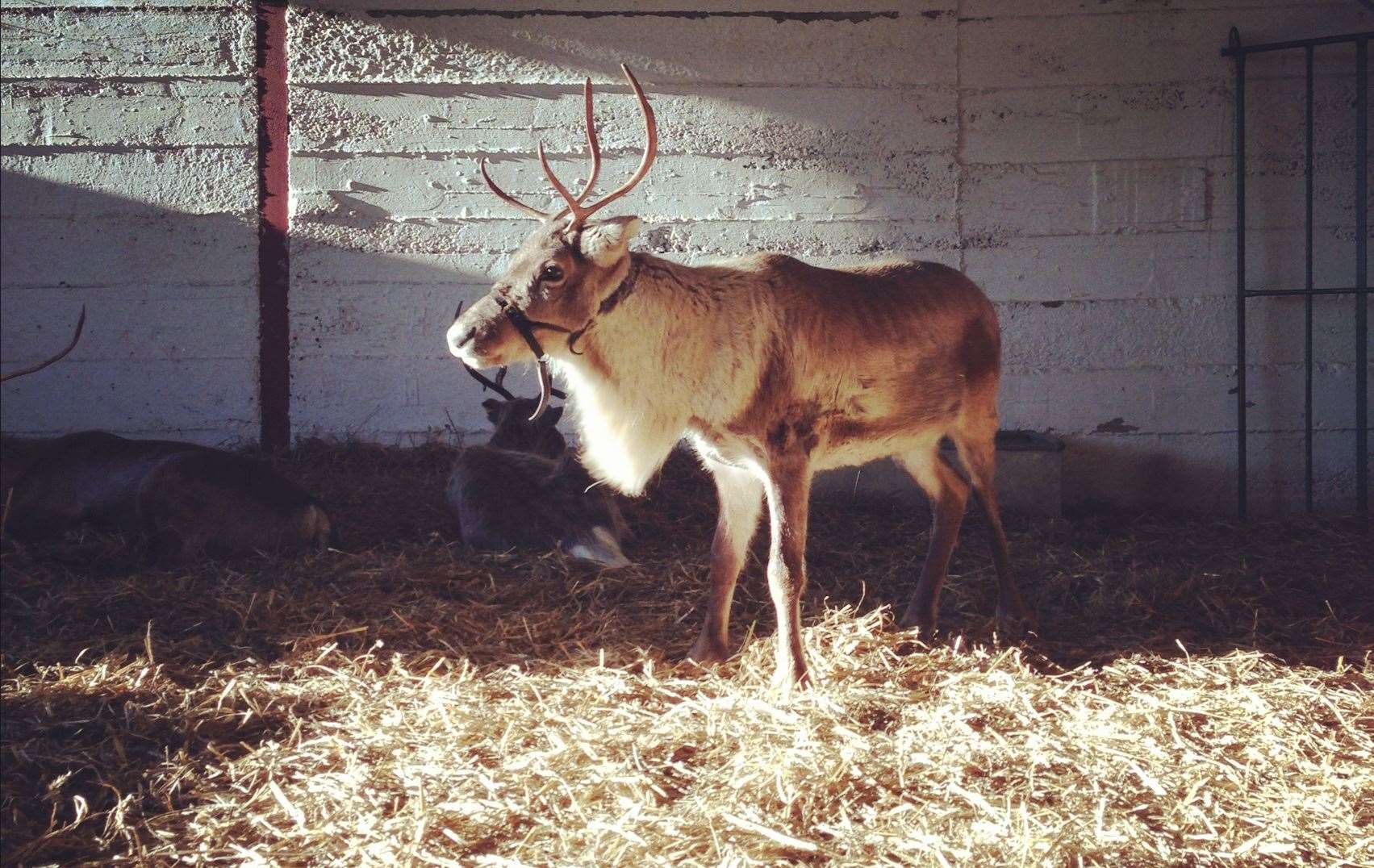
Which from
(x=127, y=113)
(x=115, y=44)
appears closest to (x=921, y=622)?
(x=127, y=113)

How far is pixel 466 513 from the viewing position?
16.9 ft

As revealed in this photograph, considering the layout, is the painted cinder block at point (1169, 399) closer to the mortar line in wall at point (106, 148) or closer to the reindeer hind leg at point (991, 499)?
the reindeer hind leg at point (991, 499)

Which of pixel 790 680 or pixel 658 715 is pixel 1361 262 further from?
pixel 658 715

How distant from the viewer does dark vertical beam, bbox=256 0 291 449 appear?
6422mm

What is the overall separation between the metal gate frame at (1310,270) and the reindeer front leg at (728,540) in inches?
142

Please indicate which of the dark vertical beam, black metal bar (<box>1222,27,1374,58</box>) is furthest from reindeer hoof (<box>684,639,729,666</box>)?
black metal bar (<box>1222,27,1374,58</box>)

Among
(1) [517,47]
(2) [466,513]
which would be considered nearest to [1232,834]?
(2) [466,513]

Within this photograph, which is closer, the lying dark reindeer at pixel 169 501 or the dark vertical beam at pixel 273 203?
the lying dark reindeer at pixel 169 501

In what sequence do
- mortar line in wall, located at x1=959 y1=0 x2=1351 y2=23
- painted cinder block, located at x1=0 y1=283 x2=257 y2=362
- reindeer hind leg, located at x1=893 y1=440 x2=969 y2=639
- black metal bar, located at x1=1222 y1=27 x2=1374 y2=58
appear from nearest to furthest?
1. reindeer hind leg, located at x1=893 y1=440 x2=969 y2=639
2. black metal bar, located at x1=1222 y1=27 x2=1374 y2=58
3. mortar line in wall, located at x1=959 y1=0 x2=1351 y2=23
4. painted cinder block, located at x1=0 y1=283 x2=257 y2=362

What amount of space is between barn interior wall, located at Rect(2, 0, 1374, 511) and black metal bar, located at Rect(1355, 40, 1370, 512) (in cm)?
12

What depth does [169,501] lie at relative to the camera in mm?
4859

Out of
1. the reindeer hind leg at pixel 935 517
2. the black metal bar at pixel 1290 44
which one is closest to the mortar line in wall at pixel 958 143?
the black metal bar at pixel 1290 44

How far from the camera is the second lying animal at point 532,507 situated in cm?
495

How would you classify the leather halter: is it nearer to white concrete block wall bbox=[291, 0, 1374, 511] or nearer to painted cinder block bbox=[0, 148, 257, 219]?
white concrete block wall bbox=[291, 0, 1374, 511]
